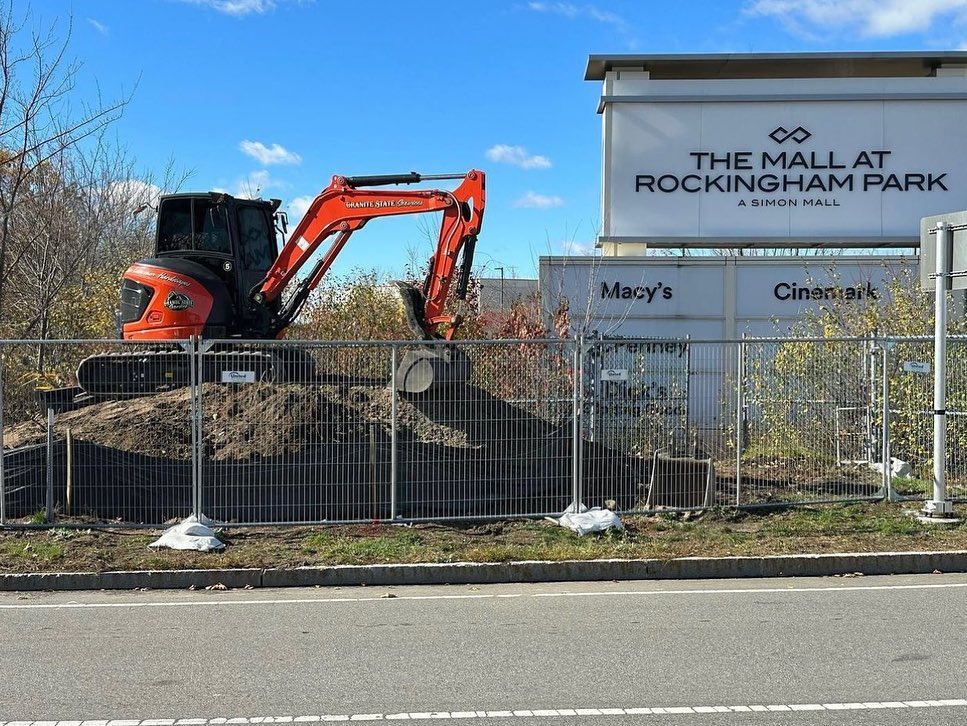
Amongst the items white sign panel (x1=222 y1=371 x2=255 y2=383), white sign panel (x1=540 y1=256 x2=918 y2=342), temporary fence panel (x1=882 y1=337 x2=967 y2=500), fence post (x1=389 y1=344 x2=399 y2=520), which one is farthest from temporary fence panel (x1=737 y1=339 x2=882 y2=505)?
white sign panel (x1=540 y1=256 x2=918 y2=342)

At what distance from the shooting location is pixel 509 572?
9.08 meters

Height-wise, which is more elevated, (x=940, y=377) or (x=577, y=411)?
(x=940, y=377)

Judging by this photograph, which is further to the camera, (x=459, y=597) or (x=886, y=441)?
(x=886, y=441)

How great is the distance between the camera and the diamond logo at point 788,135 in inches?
869

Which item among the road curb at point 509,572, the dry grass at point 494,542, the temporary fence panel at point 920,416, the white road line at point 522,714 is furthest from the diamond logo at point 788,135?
the white road line at point 522,714

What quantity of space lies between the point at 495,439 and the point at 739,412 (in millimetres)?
2825

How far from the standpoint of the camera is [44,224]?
68.7 ft

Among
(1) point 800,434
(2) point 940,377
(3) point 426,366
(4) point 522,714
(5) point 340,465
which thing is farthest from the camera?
(3) point 426,366

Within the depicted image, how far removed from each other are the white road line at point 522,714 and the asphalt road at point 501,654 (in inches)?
0.7

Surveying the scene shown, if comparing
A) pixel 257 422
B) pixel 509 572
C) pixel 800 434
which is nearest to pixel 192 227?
pixel 257 422

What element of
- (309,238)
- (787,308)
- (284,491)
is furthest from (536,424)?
(787,308)

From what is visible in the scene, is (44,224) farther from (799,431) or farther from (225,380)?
(799,431)

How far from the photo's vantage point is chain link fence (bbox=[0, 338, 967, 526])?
11.0m

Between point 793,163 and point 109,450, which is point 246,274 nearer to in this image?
point 109,450
